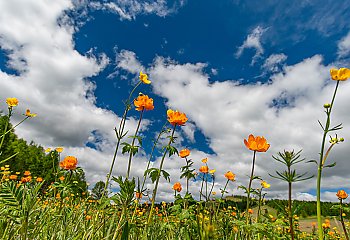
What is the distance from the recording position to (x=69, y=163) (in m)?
2.68

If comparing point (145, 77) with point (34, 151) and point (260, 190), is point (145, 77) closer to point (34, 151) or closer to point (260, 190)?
point (260, 190)

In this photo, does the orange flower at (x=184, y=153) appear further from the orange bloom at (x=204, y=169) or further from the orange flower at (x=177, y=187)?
the orange flower at (x=177, y=187)

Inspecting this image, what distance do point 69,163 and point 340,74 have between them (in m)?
2.49

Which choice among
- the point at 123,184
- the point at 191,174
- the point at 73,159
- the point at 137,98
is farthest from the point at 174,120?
the point at 123,184

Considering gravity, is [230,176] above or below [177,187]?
above

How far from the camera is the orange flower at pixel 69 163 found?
2667mm

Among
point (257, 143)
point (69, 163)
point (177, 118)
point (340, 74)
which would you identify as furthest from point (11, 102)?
point (340, 74)

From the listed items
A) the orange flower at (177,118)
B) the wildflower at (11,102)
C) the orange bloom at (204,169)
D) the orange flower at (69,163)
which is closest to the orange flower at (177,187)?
the orange bloom at (204,169)

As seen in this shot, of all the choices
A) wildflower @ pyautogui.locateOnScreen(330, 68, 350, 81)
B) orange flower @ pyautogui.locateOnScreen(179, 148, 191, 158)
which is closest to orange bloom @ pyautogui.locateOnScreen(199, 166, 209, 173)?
orange flower @ pyautogui.locateOnScreen(179, 148, 191, 158)

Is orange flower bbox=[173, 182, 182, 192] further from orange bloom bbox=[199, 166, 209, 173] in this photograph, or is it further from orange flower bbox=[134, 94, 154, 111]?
orange flower bbox=[134, 94, 154, 111]

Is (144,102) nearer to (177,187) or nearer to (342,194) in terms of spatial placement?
(177,187)

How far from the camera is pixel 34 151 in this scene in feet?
147

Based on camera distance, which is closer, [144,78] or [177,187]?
[144,78]

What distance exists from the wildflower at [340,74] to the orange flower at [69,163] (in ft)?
7.96
